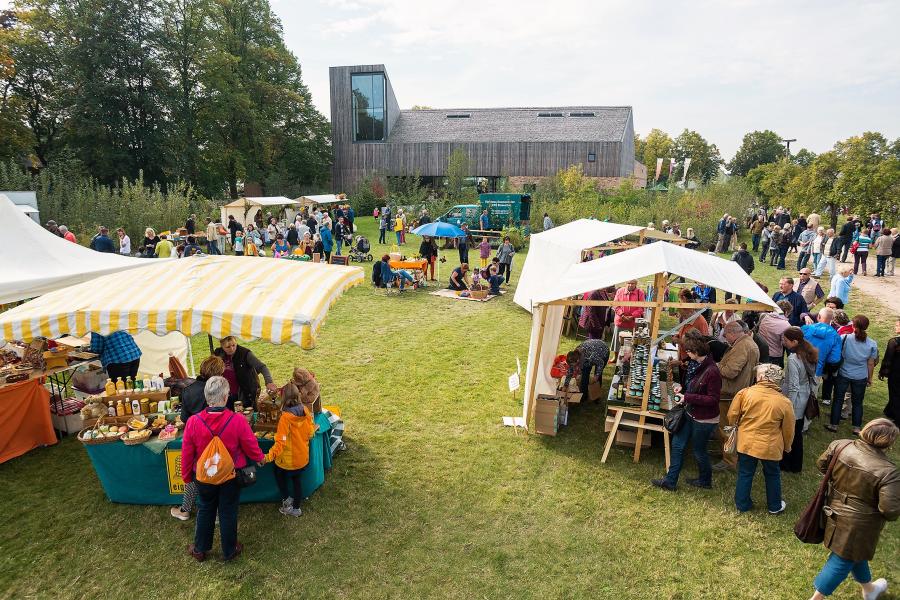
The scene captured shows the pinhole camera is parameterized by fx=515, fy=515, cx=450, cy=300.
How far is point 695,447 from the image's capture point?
545cm

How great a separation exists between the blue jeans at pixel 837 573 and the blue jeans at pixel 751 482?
111cm

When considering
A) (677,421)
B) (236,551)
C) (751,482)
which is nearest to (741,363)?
(677,421)

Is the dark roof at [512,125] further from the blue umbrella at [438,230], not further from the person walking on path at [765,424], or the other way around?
the person walking on path at [765,424]

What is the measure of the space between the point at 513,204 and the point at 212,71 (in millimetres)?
20775

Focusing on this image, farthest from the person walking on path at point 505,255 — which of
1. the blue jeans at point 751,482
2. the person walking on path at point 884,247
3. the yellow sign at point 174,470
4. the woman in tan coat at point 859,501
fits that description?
the woman in tan coat at point 859,501

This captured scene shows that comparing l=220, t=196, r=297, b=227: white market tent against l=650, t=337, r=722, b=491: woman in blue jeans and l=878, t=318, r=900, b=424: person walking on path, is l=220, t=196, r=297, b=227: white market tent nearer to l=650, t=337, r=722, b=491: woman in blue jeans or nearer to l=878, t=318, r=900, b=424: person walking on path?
l=650, t=337, r=722, b=491: woman in blue jeans

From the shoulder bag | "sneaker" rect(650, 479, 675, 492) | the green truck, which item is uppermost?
the green truck

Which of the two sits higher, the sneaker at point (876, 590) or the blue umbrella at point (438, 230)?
the blue umbrella at point (438, 230)

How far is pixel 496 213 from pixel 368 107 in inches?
702

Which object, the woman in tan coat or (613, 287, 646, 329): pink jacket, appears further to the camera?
(613, 287, 646, 329): pink jacket

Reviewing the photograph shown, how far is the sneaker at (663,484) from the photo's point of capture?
5.55 meters

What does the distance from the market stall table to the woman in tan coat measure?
316 inches

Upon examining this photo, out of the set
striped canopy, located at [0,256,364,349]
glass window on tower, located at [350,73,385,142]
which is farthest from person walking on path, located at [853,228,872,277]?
glass window on tower, located at [350,73,385,142]

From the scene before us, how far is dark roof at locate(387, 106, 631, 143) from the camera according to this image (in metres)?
37.3
